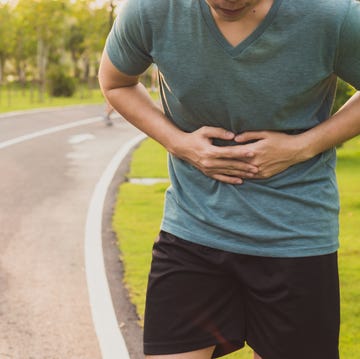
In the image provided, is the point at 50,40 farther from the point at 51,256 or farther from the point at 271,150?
the point at 271,150

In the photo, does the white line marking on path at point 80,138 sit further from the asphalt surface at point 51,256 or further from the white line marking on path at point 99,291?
the white line marking on path at point 99,291

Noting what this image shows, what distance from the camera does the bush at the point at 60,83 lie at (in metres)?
48.2

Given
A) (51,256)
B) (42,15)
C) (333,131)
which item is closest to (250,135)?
(333,131)

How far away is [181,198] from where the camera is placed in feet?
8.13

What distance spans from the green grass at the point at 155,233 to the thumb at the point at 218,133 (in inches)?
99.0

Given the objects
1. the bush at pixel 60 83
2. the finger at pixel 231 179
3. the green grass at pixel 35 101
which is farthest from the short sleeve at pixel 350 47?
the bush at pixel 60 83

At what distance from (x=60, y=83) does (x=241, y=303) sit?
47.4 meters

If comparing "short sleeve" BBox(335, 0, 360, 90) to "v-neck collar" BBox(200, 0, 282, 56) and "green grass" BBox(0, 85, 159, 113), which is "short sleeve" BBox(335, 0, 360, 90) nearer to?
"v-neck collar" BBox(200, 0, 282, 56)

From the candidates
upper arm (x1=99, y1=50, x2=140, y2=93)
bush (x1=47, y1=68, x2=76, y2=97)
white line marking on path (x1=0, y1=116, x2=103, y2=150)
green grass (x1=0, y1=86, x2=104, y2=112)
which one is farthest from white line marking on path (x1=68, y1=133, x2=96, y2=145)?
bush (x1=47, y1=68, x2=76, y2=97)

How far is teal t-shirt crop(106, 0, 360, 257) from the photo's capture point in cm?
219

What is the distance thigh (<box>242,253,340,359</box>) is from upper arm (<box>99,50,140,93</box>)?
67 cm

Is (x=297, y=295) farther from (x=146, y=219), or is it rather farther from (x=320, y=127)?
(x=146, y=219)

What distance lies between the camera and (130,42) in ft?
7.73

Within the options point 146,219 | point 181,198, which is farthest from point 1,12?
point 181,198
